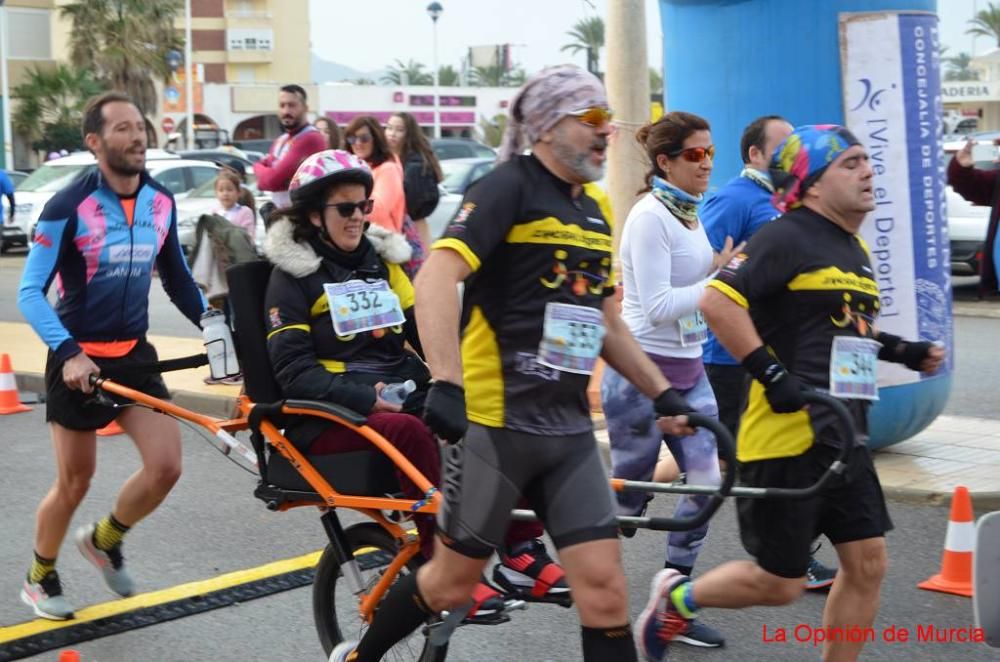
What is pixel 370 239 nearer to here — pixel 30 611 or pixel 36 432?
pixel 30 611

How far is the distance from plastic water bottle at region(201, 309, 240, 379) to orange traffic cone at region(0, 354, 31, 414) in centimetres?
596

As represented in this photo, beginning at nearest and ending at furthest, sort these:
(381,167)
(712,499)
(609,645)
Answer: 1. (609,645)
2. (712,499)
3. (381,167)

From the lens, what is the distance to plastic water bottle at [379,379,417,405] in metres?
4.57

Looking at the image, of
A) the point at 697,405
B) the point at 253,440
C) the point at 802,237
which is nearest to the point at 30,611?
the point at 253,440

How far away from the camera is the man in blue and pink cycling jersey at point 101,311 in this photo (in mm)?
5309

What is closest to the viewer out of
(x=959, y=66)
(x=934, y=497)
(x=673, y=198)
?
(x=673, y=198)

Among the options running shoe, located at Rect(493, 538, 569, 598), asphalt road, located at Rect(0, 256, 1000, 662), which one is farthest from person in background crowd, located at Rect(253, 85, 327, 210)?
running shoe, located at Rect(493, 538, 569, 598)

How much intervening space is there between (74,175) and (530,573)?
71.6 ft

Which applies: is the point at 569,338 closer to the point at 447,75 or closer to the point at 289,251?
the point at 289,251

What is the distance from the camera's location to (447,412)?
357 cm

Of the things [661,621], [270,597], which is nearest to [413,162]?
[270,597]

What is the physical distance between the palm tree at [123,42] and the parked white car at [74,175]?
3007cm

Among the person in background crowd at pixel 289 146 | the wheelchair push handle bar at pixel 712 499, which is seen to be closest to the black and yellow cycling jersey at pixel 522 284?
the wheelchair push handle bar at pixel 712 499

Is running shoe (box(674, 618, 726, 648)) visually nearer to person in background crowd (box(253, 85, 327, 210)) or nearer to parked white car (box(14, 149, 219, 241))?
person in background crowd (box(253, 85, 327, 210))
